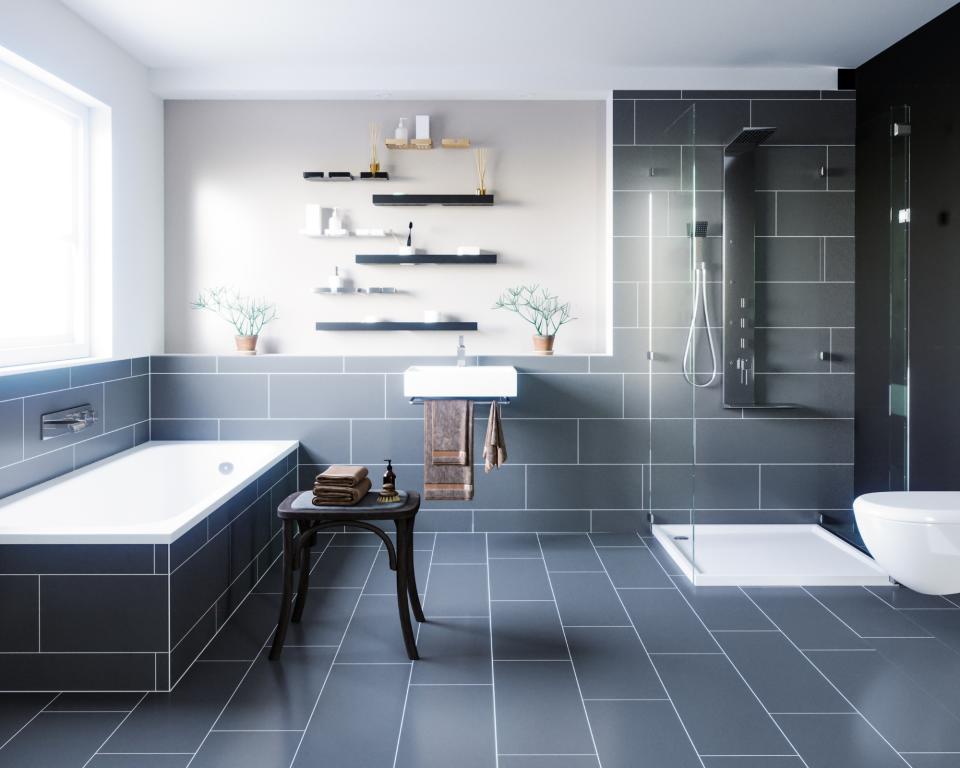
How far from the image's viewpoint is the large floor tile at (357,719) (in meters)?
2.01

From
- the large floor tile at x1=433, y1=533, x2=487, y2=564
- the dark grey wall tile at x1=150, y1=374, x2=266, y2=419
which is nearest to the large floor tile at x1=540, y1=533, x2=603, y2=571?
the large floor tile at x1=433, y1=533, x2=487, y2=564

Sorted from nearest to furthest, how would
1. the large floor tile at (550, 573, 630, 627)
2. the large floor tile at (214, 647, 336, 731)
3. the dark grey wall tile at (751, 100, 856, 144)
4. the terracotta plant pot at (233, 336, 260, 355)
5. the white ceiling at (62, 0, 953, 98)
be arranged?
the large floor tile at (214, 647, 336, 731) < the large floor tile at (550, 573, 630, 627) < the white ceiling at (62, 0, 953, 98) < the dark grey wall tile at (751, 100, 856, 144) < the terracotta plant pot at (233, 336, 260, 355)

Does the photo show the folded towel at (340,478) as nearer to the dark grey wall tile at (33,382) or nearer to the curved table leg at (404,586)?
the curved table leg at (404,586)

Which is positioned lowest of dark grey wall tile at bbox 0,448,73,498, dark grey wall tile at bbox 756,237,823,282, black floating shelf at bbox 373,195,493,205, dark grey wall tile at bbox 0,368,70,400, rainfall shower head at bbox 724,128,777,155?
dark grey wall tile at bbox 0,448,73,498

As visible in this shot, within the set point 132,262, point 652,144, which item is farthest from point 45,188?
point 652,144

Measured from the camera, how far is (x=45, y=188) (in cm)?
342

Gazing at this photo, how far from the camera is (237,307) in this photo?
14.4 feet

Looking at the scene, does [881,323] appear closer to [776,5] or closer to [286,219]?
[776,5]

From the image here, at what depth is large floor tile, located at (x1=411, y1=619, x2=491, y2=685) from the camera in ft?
8.13

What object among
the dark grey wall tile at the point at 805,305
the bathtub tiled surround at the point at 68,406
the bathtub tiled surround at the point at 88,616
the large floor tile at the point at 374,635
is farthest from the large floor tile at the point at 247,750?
the dark grey wall tile at the point at 805,305

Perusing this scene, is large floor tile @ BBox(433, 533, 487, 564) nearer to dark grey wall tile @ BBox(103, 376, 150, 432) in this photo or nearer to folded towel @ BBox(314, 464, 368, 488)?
folded towel @ BBox(314, 464, 368, 488)

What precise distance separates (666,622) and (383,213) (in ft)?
8.77

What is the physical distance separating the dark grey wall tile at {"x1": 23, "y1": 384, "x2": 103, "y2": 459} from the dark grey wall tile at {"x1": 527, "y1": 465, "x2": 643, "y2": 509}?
218 centimetres

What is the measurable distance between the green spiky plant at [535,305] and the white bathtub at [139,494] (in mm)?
1432
